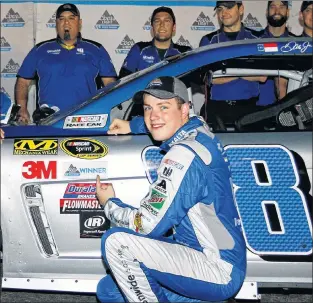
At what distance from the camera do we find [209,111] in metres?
5.39

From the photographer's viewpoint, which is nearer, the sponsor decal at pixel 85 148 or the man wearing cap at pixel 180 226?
the man wearing cap at pixel 180 226

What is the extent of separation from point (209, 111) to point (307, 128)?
3.54 feet

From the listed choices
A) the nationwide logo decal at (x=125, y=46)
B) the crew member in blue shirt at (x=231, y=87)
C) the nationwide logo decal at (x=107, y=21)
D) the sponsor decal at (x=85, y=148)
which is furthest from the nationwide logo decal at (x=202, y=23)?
the sponsor decal at (x=85, y=148)

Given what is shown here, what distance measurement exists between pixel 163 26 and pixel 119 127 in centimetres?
290

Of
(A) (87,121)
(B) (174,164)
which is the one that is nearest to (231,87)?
(A) (87,121)

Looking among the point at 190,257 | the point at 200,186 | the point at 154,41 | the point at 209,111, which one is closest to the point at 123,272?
the point at 190,257

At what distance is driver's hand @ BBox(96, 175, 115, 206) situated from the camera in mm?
3903

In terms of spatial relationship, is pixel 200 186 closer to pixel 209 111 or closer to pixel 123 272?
pixel 123 272

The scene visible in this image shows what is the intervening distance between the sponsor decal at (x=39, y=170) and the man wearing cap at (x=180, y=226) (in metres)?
0.57

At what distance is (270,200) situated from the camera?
4152 mm

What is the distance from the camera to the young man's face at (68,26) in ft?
22.7

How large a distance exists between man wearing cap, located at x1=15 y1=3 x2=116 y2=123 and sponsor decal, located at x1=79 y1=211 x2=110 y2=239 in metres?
2.58

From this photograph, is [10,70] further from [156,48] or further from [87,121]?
[87,121]

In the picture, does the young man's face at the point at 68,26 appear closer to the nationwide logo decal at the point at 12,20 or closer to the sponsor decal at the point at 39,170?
the nationwide logo decal at the point at 12,20
